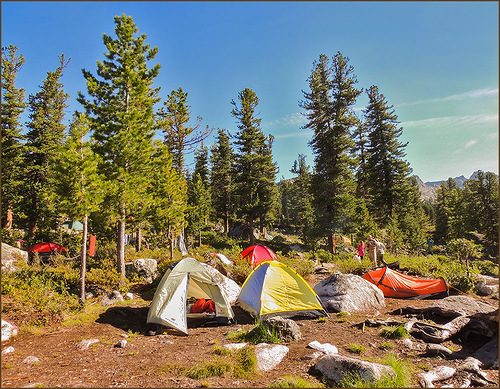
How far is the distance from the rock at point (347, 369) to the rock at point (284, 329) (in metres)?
1.85

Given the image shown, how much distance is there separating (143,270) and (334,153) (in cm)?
1966

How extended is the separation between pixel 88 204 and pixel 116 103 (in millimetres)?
7044

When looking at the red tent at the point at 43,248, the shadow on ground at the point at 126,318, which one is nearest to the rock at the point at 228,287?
the shadow on ground at the point at 126,318

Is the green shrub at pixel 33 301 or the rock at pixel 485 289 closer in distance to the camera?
the green shrub at pixel 33 301

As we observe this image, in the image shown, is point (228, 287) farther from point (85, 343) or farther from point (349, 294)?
point (85, 343)

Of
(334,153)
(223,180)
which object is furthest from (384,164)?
(223,180)

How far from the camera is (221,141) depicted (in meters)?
45.7

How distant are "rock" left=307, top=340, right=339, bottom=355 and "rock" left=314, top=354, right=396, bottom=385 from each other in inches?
41.6

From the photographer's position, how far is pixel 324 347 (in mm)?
7887

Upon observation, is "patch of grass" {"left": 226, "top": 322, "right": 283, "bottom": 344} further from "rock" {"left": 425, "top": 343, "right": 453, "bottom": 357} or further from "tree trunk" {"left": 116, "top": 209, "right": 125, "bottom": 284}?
"tree trunk" {"left": 116, "top": 209, "right": 125, "bottom": 284}

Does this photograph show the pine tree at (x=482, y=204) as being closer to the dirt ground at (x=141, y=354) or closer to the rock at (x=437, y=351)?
the dirt ground at (x=141, y=354)

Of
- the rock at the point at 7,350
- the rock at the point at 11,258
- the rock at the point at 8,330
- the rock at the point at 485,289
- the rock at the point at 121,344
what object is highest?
the rock at the point at 11,258

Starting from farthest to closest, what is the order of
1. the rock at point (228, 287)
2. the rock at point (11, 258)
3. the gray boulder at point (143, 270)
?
the gray boulder at point (143, 270)
the rock at point (11, 258)
the rock at point (228, 287)

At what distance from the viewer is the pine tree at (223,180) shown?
149ft
